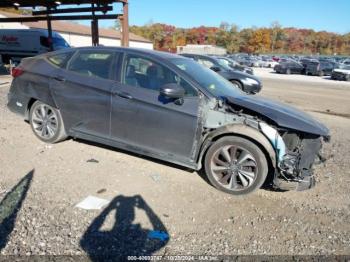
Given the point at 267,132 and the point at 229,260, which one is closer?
the point at 229,260

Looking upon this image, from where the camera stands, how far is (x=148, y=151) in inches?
175

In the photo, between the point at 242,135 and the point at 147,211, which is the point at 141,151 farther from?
the point at 242,135

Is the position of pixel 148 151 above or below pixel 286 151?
below

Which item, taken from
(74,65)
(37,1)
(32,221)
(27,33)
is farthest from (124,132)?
(27,33)

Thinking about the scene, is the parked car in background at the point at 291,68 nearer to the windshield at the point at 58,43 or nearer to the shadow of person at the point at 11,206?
the windshield at the point at 58,43

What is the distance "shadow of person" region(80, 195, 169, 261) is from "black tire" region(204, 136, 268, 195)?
3.34 feet

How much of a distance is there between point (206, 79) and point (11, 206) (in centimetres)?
292

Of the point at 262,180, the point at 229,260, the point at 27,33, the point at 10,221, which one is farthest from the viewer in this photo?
the point at 27,33

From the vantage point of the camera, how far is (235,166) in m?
4.06

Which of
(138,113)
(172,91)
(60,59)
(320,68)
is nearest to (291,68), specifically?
(320,68)

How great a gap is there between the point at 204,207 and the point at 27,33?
2243cm

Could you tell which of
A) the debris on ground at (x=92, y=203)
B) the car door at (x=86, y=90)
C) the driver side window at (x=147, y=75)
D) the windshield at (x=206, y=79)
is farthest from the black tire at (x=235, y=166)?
the car door at (x=86, y=90)

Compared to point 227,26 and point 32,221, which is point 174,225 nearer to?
point 32,221

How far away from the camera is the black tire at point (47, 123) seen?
5246 millimetres
